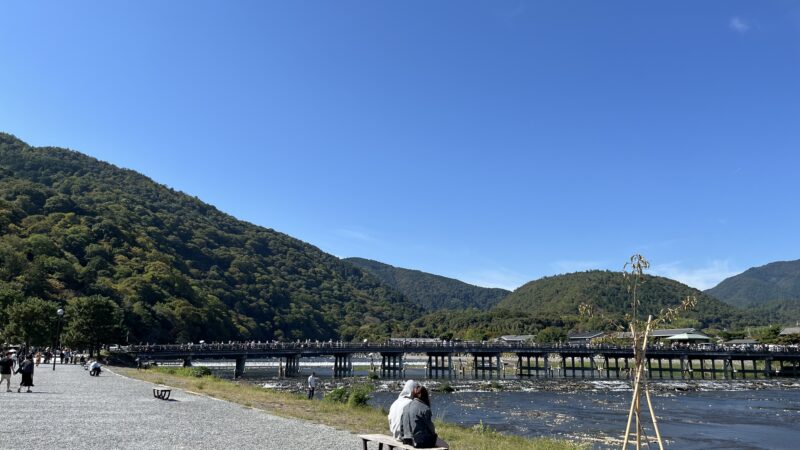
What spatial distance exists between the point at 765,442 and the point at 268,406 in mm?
21915

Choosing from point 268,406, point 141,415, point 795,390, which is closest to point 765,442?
point 268,406

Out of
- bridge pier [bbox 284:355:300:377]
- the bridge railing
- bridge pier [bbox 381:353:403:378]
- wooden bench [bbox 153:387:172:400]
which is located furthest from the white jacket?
bridge pier [bbox 381:353:403:378]

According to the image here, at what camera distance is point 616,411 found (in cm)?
3497

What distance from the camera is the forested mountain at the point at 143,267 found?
8213cm

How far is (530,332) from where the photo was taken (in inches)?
5674

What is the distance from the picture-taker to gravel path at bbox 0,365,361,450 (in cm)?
1048

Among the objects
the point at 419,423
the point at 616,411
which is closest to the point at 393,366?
the point at 616,411

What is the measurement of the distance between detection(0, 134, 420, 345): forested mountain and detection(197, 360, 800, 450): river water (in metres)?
36.3

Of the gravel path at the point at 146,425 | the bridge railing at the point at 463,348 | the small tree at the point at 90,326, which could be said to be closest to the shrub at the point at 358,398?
the gravel path at the point at 146,425

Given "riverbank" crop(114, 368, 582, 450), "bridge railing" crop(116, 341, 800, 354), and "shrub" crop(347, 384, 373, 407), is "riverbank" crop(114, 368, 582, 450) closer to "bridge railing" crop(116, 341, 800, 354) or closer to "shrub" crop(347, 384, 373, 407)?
"shrub" crop(347, 384, 373, 407)

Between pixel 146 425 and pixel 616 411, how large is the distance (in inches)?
1195

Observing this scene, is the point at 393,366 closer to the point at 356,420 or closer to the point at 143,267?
the point at 143,267

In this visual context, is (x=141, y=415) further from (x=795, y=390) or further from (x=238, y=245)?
(x=238, y=245)

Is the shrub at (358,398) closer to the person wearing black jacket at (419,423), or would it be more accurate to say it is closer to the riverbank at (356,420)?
the riverbank at (356,420)
